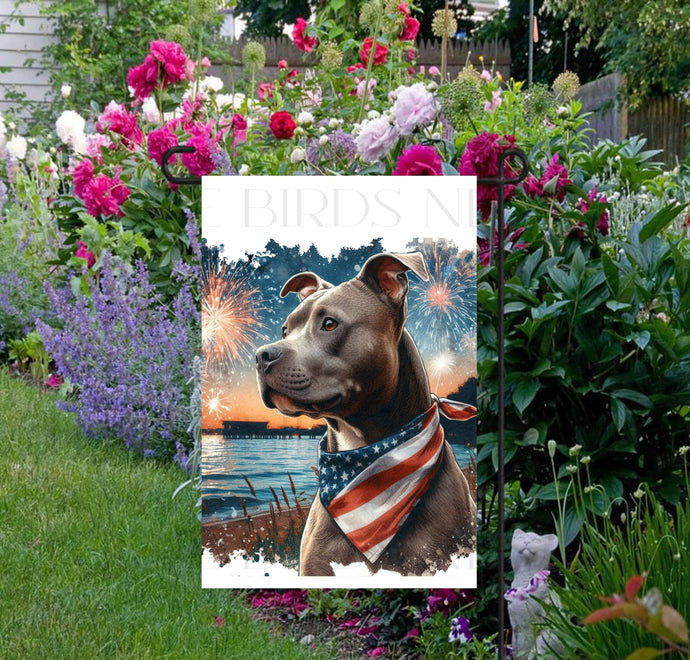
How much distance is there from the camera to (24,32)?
10164 mm

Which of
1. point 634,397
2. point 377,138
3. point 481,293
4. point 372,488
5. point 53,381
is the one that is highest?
point 377,138

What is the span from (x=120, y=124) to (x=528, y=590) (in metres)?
3.29

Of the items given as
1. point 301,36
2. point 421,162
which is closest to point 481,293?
point 421,162

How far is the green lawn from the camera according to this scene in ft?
7.22

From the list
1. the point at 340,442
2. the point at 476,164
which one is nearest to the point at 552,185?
the point at 476,164

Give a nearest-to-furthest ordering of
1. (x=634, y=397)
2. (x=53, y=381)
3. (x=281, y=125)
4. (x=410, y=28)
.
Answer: (x=634, y=397) < (x=281, y=125) < (x=410, y=28) < (x=53, y=381)

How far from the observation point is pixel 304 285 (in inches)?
75.7

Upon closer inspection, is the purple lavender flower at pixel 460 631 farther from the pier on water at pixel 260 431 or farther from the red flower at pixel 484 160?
the red flower at pixel 484 160

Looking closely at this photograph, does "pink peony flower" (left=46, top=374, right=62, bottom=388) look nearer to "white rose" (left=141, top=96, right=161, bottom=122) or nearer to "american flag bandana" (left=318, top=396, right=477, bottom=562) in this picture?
"white rose" (left=141, top=96, right=161, bottom=122)

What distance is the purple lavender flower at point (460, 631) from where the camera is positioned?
212 cm

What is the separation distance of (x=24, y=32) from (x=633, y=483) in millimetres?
9457

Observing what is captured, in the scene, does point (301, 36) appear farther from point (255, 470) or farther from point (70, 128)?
point (255, 470)

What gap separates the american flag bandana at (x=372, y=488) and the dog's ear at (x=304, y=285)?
298 mm

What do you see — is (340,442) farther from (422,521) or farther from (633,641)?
(633,641)
